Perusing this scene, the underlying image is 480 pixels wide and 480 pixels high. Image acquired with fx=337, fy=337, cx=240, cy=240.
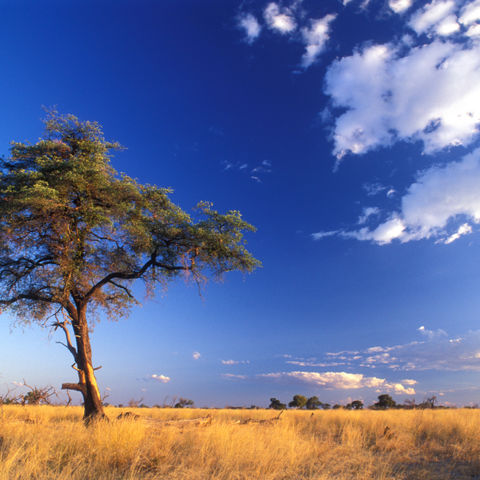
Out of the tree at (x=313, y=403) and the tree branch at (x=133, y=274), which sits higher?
the tree branch at (x=133, y=274)

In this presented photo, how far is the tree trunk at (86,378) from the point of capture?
13.4m

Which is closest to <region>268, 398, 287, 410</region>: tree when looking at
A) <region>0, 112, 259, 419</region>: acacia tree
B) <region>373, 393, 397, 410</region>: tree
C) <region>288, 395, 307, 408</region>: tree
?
<region>288, 395, 307, 408</region>: tree

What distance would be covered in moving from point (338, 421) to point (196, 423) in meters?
7.22

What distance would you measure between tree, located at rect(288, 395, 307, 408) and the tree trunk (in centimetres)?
4324

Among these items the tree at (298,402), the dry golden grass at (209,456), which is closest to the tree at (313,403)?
the tree at (298,402)

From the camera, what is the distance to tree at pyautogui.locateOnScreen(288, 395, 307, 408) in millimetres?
50219

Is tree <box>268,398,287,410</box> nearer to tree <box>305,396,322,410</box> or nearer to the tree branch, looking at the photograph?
tree <box>305,396,322,410</box>

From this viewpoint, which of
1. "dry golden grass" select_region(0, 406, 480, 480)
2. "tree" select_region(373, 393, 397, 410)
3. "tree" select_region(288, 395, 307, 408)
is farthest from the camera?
"tree" select_region(288, 395, 307, 408)

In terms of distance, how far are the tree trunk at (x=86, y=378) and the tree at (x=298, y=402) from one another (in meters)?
43.2

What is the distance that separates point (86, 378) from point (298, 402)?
1749 inches

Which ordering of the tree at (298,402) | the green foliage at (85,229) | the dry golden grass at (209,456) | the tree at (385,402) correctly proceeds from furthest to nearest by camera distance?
1. the tree at (298,402)
2. the tree at (385,402)
3. the green foliage at (85,229)
4. the dry golden grass at (209,456)

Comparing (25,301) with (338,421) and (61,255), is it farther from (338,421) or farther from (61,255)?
(338,421)

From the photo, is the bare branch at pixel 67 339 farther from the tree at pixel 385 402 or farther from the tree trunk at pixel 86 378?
the tree at pixel 385 402

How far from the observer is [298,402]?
50.8m
